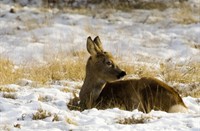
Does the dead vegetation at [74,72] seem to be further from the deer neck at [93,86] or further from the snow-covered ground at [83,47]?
the deer neck at [93,86]

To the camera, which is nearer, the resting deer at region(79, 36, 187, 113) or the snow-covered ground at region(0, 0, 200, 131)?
the snow-covered ground at region(0, 0, 200, 131)

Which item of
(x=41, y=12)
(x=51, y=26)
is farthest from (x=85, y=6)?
(x=51, y=26)

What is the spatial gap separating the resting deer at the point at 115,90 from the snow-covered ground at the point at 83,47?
1.14 feet

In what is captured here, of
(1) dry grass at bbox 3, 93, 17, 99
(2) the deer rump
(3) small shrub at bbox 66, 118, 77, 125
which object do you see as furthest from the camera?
(1) dry grass at bbox 3, 93, 17, 99

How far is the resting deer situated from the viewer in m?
7.04

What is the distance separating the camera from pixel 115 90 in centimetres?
729

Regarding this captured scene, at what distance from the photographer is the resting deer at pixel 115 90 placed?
7.04 meters

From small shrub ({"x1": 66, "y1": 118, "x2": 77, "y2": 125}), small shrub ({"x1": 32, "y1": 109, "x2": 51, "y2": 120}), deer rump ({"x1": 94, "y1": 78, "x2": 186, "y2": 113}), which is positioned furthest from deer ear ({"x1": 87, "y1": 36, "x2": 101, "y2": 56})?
small shrub ({"x1": 66, "y1": 118, "x2": 77, "y2": 125})

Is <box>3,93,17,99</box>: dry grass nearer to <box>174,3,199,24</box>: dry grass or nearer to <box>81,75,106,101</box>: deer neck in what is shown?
<box>81,75,106,101</box>: deer neck

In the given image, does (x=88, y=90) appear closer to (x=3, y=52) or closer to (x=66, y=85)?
(x=66, y=85)

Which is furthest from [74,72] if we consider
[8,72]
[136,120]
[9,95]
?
[136,120]

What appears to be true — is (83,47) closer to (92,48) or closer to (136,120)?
(92,48)

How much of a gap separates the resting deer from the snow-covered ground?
0.35 m

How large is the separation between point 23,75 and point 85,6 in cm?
1061
